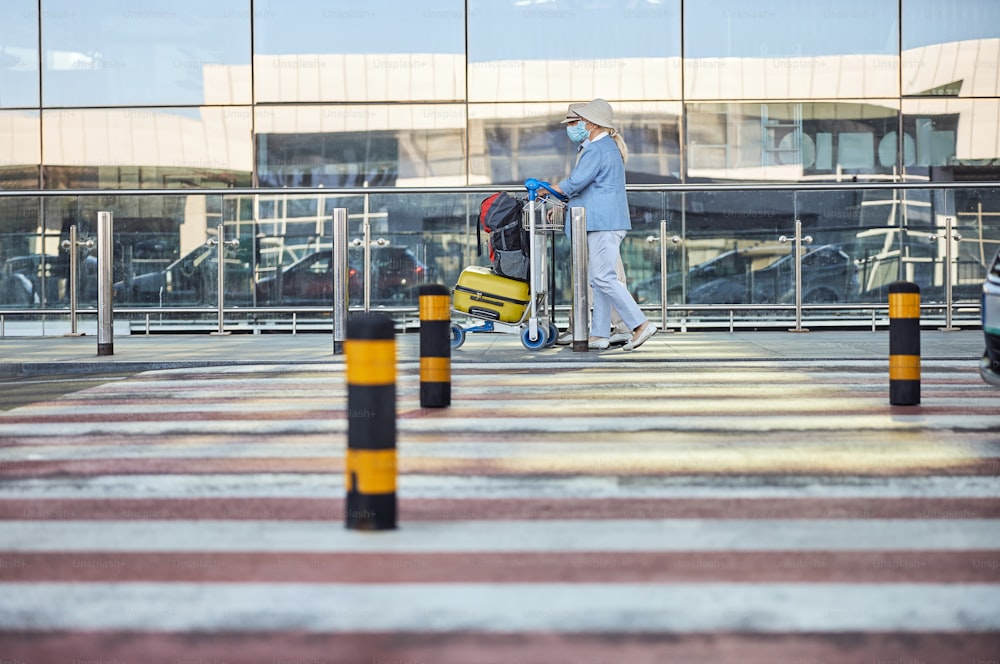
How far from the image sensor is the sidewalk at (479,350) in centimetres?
1052

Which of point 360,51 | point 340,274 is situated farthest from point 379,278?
point 360,51

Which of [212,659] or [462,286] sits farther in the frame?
[462,286]

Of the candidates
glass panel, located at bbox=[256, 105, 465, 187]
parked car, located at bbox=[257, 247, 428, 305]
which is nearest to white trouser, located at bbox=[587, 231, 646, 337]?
parked car, located at bbox=[257, 247, 428, 305]

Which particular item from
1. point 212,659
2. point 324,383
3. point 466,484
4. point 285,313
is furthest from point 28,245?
point 212,659

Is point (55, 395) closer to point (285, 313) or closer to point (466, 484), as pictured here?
point (466, 484)

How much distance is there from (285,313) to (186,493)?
965 centimetres

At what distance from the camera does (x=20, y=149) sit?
17031mm

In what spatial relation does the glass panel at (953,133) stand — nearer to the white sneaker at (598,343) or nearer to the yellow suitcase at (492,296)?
the white sneaker at (598,343)

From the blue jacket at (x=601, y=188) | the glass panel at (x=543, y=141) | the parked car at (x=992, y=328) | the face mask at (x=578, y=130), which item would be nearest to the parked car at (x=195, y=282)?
the glass panel at (x=543, y=141)

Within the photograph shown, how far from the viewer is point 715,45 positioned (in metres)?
16.7

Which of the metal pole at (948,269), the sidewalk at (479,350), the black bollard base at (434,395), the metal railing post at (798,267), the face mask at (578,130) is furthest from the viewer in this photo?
the metal pole at (948,269)

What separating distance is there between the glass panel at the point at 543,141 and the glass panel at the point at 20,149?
5.51 meters

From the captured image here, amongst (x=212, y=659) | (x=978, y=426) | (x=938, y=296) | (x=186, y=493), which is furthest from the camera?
(x=938, y=296)

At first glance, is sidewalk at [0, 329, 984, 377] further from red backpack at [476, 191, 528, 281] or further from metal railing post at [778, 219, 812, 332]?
red backpack at [476, 191, 528, 281]
